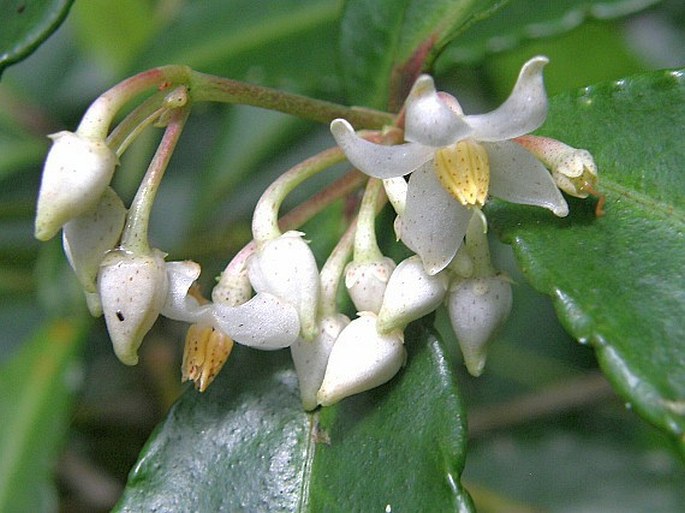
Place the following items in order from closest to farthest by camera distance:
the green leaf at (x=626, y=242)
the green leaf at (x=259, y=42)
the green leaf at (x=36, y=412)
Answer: the green leaf at (x=626, y=242) → the green leaf at (x=36, y=412) → the green leaf at (x=259, y=42)

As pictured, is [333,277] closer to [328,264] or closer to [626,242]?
→ [328,264]

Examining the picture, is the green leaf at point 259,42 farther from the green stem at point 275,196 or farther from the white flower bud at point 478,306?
the white flower bud at point 478,306

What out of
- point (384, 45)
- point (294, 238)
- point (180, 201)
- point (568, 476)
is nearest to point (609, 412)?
point (568, 476)

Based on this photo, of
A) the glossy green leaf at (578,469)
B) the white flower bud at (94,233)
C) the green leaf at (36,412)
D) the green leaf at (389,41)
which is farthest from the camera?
the glossy green leaf at (578,469)

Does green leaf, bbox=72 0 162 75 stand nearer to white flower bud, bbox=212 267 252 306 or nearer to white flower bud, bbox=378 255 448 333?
white flower bud, bbox=212 267 252 306

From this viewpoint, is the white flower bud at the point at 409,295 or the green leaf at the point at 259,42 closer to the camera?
the white flower bud at the point at 409,295

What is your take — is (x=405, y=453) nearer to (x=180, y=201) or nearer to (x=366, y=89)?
(x=366, y=89)

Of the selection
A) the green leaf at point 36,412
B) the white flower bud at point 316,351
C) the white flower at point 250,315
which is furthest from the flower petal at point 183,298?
the green leaf at point 36,412
